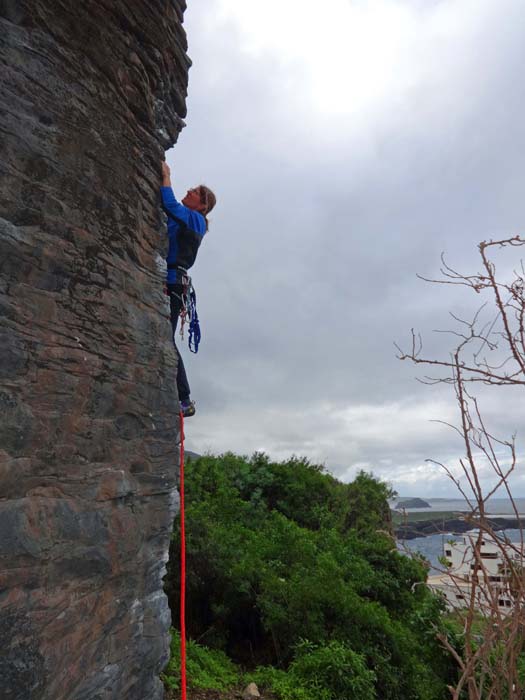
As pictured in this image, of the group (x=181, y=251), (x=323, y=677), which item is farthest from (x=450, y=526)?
(x=323, y=677)

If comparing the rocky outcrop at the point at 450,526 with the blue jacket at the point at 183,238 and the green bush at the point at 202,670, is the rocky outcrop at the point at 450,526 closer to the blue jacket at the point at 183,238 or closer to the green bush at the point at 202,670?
the blue jacket at the point at 183,238

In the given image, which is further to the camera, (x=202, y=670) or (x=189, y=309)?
(x=202, y=670)

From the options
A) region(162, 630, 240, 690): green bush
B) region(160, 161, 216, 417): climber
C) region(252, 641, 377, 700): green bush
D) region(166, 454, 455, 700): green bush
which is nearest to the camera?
region(160, 161, 216, 417): climber

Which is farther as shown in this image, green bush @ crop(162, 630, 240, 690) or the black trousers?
green bush @ crop(162, 630, 240, 690)

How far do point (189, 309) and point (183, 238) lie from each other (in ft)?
1.64

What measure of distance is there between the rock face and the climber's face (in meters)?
0.57

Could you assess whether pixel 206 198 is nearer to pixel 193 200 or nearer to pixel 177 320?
pixel 193 200

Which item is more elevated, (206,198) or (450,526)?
(206,198)

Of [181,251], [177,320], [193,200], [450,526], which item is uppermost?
[193,200]

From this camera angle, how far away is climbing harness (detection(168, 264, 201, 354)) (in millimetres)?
3484

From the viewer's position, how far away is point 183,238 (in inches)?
134

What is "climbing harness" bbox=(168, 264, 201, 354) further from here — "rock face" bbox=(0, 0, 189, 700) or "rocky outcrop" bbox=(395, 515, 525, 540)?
"rocky outcrop" bbox=(395, 515, 525, 540)

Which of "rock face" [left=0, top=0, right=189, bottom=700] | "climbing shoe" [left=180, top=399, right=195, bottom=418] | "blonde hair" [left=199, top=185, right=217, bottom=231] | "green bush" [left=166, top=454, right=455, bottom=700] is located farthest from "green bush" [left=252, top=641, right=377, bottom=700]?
"blonde hair" [left=199, top=185, right=217, bottom=231]

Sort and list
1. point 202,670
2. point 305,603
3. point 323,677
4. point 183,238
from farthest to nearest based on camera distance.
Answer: point 305,603 → point 323,677 → point 202,670 → point 183,238
